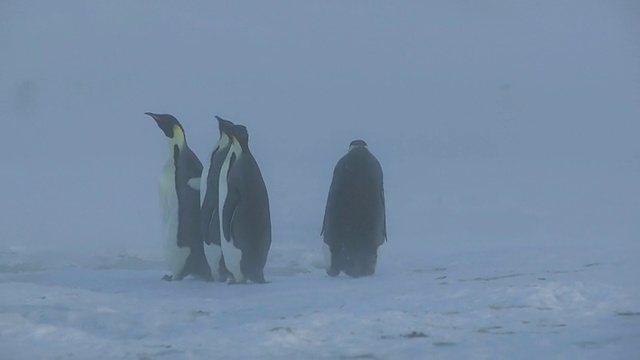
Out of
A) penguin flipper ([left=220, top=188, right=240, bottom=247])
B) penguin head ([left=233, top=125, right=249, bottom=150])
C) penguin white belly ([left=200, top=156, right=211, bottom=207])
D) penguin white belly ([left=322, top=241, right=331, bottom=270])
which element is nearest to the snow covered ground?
penguin white belly ([left=322, top=241, right=331, bottom=270])

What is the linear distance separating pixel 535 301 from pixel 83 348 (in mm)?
2229

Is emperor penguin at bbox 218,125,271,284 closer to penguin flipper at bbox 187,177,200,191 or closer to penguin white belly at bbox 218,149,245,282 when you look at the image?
penguin white belly at bbox 218,149,245,282

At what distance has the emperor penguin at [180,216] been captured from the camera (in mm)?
6617

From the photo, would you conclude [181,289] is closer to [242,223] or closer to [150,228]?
[242,223]

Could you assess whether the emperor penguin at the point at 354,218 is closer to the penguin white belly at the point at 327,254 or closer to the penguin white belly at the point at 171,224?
the penguin white belly at the point at 327,254

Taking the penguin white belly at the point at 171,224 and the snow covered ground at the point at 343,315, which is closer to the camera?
the snow covered ground at the point at 343,315

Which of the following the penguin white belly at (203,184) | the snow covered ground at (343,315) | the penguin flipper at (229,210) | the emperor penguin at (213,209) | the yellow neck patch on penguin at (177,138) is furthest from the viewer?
the yellow neck patch on penguin at (177,138)

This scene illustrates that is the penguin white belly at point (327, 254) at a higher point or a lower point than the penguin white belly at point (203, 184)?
lower

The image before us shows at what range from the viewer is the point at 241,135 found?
254 inches

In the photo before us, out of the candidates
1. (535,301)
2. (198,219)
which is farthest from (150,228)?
(535,301)

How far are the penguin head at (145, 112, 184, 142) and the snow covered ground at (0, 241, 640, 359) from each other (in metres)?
0.97

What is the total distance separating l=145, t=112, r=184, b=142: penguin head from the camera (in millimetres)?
6688

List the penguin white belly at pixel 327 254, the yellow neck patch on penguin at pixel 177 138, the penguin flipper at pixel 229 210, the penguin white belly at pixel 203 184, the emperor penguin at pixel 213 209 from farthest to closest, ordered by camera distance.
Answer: the penguin white belly at pixel 327 254 < the yellow neck patch on penguin at pixel 177 138 < the penguin white belly at pixel 203 184 < the emperor penguin at pixel 213 209 < the penguin flipper at pixel 229 210

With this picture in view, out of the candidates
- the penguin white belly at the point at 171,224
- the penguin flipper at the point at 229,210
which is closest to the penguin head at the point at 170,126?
the penguin white belly at the point at 171,224
